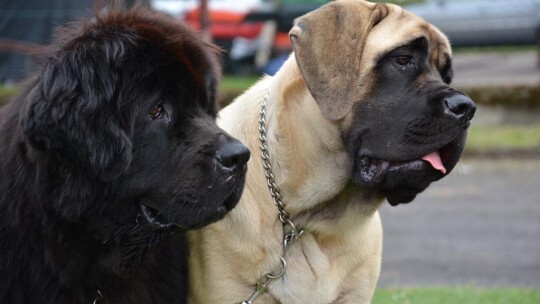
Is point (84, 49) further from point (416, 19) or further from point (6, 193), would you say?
point (416, 19)

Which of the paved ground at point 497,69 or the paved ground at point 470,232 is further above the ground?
the paved ground at point 470,232

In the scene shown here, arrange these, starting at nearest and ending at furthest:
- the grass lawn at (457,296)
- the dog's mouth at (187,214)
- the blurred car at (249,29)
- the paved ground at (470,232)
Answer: the dog's mouth at (187,214)
the grass lawn at (457,296)
the paved ground at (470,232)
the blurred car at (249,29)

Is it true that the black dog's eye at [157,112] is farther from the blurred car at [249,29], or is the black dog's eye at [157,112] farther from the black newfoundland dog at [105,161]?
the blurred car at [249,29]

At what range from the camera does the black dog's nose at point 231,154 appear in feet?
11.7

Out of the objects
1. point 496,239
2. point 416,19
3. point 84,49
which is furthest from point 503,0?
point 84,49

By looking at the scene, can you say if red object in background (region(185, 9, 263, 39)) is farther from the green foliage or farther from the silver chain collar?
the silver chain collar

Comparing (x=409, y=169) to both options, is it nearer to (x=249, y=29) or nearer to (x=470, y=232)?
(x=470, y=232)

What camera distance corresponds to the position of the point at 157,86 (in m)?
3.61

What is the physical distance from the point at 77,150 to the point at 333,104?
1123 millimetres

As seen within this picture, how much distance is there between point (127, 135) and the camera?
353 cm

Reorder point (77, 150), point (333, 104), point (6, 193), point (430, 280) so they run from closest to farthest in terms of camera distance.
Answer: point (77, 150) < point (6, 193) < point (333, 104) < point (430, 280)

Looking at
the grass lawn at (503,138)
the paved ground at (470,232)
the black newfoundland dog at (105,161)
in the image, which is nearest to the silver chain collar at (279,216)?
the black newfoundland dog at (105,161)

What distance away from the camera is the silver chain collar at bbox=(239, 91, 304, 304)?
4.16 metres

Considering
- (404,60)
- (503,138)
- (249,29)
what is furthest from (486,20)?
(404,60)
